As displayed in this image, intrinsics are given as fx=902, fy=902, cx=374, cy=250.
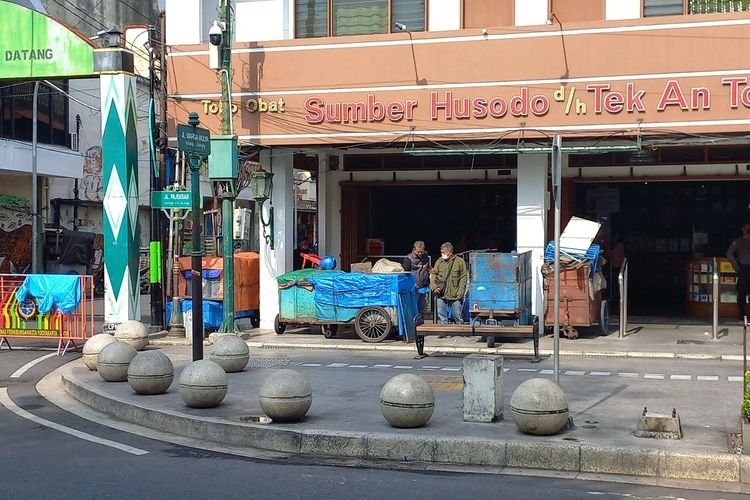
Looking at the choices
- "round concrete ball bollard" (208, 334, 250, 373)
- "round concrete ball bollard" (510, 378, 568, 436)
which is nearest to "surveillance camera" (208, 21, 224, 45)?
"round concrete ball bollard" (208, 334, 250, 373)

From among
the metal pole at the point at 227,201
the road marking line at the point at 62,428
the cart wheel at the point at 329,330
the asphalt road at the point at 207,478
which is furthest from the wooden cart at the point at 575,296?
the road marking line at the point at 62,428

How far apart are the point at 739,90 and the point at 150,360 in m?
10.9

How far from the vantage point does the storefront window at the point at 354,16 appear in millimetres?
18500

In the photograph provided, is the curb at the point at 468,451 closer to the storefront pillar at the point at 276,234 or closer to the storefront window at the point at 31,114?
the storefront pillar at the point at 276,234

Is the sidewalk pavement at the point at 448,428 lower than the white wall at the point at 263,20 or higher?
lower

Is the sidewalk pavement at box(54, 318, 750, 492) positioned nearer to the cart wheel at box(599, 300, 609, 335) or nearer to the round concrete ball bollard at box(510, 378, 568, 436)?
the round concrete ball bollard at box(510, 378, 568, 436)

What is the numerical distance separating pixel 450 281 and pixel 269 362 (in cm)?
409

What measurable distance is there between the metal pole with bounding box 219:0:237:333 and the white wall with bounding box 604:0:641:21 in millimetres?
7221

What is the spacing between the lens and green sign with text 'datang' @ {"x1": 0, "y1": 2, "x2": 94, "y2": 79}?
1822 centimetres

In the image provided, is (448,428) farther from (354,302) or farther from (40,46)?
(40,46)

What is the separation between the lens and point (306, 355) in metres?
16.0

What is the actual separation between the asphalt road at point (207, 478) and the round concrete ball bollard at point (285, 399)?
877 mm

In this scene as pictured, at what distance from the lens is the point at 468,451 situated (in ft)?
27.8

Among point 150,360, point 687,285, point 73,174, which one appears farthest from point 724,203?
point 73,174
